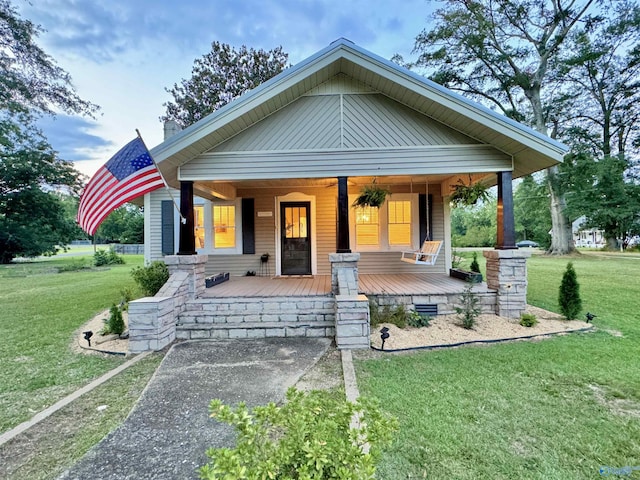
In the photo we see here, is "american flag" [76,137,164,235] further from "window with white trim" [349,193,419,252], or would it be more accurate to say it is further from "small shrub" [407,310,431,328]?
"window with white trim" [349,193,419,252]

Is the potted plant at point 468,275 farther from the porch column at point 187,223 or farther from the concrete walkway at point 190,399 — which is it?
the porch column at point 187,223

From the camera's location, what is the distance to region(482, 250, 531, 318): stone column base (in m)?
5.40

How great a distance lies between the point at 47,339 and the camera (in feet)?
16.7

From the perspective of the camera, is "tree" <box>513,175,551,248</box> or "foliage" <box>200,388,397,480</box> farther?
"tree" <box>513,175,551,248</box>

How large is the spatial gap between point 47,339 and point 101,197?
2609 millimetres

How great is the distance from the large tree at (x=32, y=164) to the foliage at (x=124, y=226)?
36.9 feet

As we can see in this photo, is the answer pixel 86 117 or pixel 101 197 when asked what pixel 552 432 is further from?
pixel 86 117

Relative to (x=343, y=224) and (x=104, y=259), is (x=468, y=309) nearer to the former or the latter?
(x=343, y=224)

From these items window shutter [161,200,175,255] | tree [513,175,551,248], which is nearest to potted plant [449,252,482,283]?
window shutter [161,200,175,255]

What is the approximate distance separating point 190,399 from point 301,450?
215 cm

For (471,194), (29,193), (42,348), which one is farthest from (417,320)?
(29,193)

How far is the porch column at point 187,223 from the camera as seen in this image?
5.69m

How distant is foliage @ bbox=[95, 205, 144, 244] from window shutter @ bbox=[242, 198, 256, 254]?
29.4 m

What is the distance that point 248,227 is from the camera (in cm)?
829
